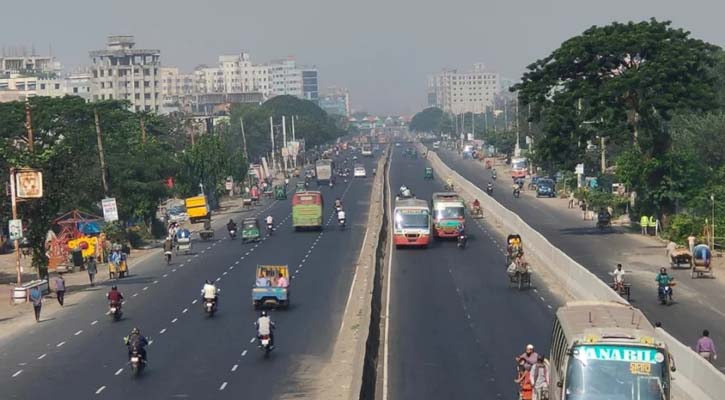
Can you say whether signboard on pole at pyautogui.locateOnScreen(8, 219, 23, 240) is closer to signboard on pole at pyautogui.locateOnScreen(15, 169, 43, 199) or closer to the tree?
signboard on pole at pyautogui.locateOnScreen(15, 169, 43, 199)

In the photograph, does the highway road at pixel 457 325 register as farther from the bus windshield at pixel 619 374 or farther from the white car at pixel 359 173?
the white car at pixel 359 173

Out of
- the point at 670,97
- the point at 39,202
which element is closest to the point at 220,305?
the point at 39,202

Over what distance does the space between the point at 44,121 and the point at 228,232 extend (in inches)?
1229

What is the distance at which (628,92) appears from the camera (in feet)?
212

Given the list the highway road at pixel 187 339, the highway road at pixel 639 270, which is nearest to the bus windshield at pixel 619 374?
the highway road at pixel 187 339

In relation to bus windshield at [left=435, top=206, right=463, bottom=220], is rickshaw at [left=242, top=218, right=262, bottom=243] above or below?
below

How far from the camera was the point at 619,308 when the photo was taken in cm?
2342

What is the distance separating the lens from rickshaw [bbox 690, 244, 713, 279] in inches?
1879

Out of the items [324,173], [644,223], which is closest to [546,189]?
[324,173]

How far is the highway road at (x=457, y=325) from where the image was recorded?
2908 cm

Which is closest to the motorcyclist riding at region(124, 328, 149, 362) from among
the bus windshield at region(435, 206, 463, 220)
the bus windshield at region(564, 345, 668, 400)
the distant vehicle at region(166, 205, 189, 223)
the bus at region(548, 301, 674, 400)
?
the bus at region(548, 301, 674, 400)

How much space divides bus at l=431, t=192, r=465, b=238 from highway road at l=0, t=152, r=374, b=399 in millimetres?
7452

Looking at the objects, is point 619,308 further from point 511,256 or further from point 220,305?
point 511,256

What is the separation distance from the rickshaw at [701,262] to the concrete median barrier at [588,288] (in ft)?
15.2
